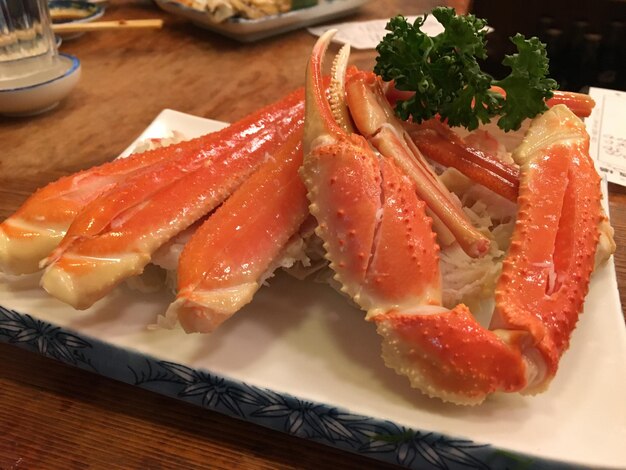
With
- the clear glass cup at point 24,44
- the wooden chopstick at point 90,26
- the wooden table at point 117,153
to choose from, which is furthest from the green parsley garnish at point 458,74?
the wooden chopstick at point 90,26

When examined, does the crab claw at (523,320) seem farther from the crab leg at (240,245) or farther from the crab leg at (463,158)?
the crab leg at (240,245)

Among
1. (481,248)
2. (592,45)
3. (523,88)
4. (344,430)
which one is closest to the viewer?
(344,430)

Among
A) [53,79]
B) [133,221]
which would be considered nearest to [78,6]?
[53,79]

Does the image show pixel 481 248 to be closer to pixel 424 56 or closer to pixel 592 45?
pixel 424 56

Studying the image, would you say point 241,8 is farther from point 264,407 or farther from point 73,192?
point 264,407

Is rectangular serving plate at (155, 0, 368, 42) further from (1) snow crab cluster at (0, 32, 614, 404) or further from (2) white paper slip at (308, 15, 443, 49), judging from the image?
(1) snow crab cluster at (0, 32, 614, 404)

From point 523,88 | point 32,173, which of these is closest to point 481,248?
point 523,88
